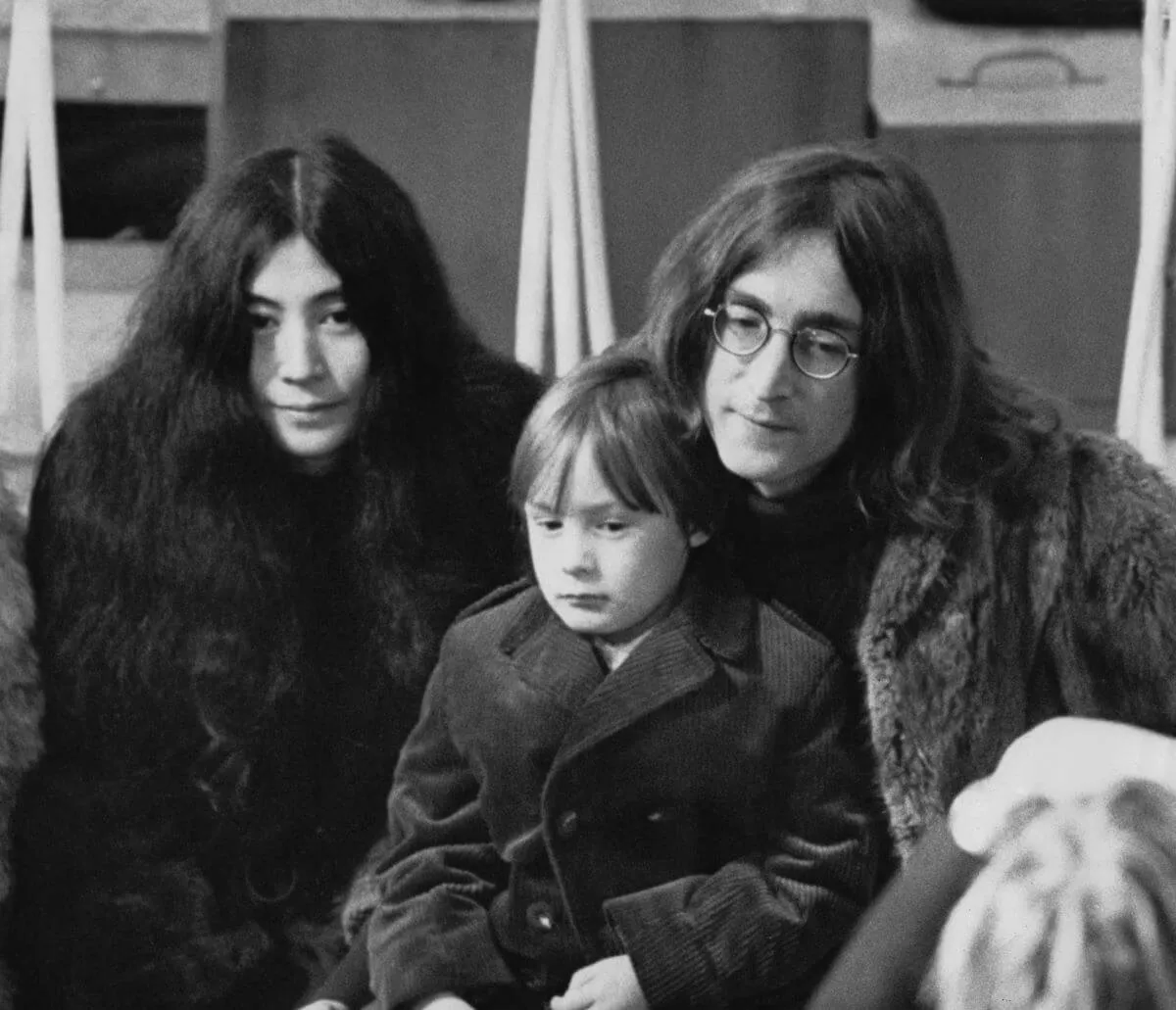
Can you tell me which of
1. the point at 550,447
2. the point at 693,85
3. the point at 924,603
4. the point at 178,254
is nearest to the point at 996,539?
the point at 924,603

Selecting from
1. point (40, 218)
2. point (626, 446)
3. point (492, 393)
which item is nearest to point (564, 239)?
point (492, 393)

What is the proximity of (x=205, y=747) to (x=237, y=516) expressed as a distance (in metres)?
0.22

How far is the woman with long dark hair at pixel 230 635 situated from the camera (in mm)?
2361

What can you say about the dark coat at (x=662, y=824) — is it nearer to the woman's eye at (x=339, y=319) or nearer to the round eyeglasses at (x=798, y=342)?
the round eyeglasses at (x=798, y=342)

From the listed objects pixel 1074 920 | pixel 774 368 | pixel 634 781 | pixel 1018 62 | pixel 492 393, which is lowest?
pixel 634 781

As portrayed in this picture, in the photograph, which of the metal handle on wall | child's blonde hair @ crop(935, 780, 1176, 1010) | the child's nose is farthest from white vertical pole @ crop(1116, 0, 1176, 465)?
the metal handle on wall

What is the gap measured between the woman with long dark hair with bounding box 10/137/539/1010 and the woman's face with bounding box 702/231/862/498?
1.30 feet

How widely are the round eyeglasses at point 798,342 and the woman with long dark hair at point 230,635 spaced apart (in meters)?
0.42

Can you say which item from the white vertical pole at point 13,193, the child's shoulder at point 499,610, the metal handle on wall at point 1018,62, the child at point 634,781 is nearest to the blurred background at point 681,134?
the metal handle on wall at point 1018,62

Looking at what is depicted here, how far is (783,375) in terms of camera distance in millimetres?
2057

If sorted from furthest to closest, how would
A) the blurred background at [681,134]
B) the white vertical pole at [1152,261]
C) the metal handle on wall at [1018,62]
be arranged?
the metal handle on wall at [1018,62]
the blurred background at [681,134]
the white vertical pole at [1152,261]

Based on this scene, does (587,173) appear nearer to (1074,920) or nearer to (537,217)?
(537,217)

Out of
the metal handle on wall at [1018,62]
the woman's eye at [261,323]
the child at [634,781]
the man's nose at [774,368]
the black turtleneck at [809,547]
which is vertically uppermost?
the metal handle on wall at [1018,62]

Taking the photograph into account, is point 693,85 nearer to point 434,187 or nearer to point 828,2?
point 434,187
